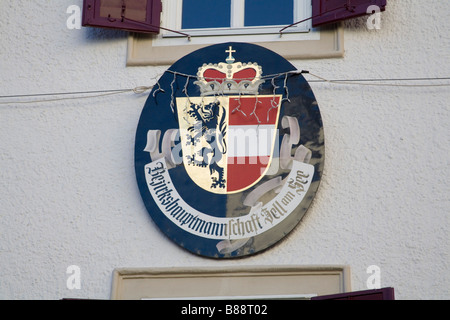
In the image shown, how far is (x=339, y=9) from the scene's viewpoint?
8.23m

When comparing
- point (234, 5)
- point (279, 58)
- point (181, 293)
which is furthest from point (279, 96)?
point (181, 293)

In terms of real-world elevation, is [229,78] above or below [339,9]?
below

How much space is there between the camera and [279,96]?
8062 mm

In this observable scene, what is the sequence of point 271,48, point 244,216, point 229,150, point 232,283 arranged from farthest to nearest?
point 271,48, point 229,150, point 244,216, point 232,283

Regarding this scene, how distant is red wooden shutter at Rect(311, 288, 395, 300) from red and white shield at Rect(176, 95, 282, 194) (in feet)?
3.68

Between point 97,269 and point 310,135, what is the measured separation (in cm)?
177

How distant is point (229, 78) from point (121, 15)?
0.99 m

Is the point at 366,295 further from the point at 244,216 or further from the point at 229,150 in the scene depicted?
the point at 229,150

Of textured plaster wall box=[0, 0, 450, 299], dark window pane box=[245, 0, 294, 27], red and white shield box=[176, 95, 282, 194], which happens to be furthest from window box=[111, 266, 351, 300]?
dark window pane box=[245, 0, 294, 27]

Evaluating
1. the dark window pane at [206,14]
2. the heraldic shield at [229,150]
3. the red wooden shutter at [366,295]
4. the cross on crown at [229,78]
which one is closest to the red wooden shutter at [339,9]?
the heraldic shield at [229,150]

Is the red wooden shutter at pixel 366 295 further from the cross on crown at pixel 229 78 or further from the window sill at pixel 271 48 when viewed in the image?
the window sill at pixel 271 48

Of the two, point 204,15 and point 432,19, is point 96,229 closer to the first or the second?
point 204,15

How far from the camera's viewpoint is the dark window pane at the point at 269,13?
8492mm

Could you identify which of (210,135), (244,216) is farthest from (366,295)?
(210,135)
